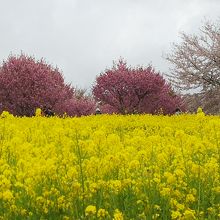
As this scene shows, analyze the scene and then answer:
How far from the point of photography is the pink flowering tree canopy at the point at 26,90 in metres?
30.3

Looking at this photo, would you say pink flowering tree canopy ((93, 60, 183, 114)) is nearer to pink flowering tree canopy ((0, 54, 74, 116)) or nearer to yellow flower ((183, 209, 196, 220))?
pink flowering tree canopy ((0, 54, 74, 116))

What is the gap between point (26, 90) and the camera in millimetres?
30312

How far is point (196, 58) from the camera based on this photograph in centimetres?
3544

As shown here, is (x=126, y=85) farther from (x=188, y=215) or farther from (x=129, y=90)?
(x=188, y=215)

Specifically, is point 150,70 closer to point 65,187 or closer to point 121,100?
point 121,100

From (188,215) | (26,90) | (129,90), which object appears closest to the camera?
(188,215)

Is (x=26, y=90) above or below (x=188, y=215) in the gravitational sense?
above

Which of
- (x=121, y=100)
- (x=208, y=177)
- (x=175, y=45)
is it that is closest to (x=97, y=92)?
(x=121, y=100)

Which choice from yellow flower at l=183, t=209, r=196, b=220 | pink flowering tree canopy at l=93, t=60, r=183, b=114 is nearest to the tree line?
pink flowering tree canopy at l=93, t=60, r=183, b=114

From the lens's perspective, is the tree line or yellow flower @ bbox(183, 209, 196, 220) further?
the tree line

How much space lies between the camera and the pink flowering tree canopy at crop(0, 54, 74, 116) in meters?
30.3

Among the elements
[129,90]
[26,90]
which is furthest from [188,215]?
[129,90]

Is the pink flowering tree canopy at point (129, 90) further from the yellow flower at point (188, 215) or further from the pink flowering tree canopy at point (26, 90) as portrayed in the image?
the yellow flower at point (188, 215)

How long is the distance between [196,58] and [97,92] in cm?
689
